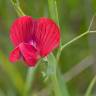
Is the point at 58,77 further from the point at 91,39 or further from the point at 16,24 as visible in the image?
the point at 91,39

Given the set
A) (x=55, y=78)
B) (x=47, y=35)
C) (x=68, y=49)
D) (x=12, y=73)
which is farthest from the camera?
(x=68, y=49)

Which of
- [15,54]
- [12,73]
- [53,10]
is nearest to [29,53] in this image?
[15,54]

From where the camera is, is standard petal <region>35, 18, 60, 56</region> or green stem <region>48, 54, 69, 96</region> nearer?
standard petal <region>35, 18, 60, 56</region>

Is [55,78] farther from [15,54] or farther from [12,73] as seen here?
[12,73]

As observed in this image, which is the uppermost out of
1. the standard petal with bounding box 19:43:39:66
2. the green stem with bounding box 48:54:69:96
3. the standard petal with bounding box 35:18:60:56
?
the standard petal with bounding box 35:18:60:56

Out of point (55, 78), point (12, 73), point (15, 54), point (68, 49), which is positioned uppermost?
point (15, 54)

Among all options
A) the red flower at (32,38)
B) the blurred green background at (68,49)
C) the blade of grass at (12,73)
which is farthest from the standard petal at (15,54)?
A: the blurred green background at (68,49)

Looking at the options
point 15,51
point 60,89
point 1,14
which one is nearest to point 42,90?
point 1,14

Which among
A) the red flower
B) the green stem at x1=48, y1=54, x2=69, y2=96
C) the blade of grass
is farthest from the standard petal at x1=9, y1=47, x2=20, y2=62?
the blade of grass

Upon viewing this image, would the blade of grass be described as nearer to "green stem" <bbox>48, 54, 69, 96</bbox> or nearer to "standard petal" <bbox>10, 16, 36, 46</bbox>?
"green stem" <bbox>48, 54, 69, 96</bbox>
